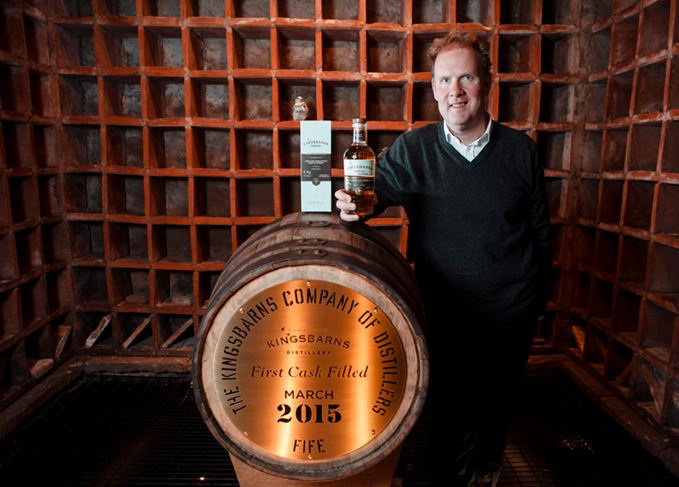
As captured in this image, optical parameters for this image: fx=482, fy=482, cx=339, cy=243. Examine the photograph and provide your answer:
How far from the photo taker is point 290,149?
3336mm

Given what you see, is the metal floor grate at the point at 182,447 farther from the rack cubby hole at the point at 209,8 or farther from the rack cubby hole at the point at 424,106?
the rack cubby hole at the point at 209,8

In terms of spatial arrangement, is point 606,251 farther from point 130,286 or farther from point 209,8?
point 130,286

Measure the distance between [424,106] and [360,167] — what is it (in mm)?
1879

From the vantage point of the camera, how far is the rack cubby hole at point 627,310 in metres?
2.81

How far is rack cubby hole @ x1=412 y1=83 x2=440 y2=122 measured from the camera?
10.8ft

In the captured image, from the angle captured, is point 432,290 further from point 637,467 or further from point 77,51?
point 77,51

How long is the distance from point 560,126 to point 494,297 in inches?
71.8

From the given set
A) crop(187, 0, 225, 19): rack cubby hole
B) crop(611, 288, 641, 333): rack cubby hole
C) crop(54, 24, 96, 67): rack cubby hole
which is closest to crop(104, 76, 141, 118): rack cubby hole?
crop(54, 24, 96, 67): rack cubby hole

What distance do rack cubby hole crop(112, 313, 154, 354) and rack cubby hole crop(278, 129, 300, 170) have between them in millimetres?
1471

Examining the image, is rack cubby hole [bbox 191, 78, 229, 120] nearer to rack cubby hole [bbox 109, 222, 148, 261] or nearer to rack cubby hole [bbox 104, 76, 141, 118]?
rack cubby hole [bbox 104, 76, 141, 118]

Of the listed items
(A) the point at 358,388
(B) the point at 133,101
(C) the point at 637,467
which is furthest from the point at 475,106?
(B) the point at 133,101

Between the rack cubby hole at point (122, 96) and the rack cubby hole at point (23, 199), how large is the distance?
64 centimetres

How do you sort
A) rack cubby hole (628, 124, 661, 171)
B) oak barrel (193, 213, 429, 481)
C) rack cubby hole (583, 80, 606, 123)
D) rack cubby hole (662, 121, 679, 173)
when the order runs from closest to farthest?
oak barrel (193, 213, 429, 481) < rack cubby hole (662, 121, 679, 173) < rack cubby hole (628, 124, 661, 171) < rack cubby hole (583, 80, 606, 123)

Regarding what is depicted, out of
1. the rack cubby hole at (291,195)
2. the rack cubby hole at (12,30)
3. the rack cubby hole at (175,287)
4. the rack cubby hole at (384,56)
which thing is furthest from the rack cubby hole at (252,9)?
the rack cubby hole at (175,287)
